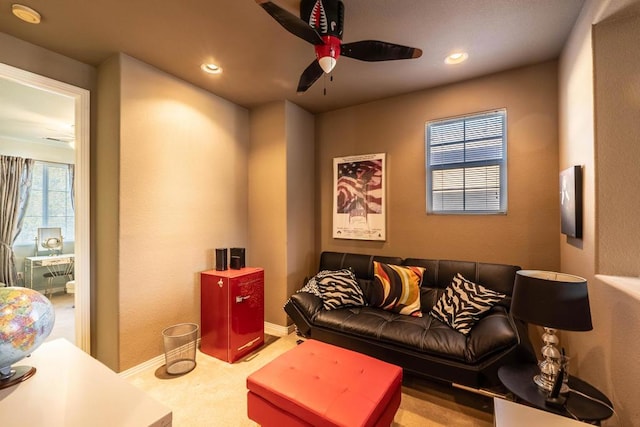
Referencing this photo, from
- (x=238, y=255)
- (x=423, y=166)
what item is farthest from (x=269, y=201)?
(x=423, y=166)

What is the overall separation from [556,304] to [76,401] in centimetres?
207

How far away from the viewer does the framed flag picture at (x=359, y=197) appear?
3371mm

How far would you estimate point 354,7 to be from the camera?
1.83m

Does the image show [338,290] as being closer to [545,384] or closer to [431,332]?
[431,332]

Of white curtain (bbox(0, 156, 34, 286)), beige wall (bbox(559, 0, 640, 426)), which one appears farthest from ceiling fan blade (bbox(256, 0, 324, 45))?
white curtain (bbox(0, 156, 34, 286))

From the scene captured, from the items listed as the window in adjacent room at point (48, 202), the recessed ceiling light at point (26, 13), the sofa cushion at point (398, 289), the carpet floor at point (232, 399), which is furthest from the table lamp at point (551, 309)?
the window in adjacent room at point (48, 202)

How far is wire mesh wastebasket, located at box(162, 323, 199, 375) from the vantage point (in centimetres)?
248

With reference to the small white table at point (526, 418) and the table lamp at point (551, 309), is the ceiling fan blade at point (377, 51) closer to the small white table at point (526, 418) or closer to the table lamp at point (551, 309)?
the table lamp at point (551, 309)

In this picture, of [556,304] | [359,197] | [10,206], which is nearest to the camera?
[556,304]

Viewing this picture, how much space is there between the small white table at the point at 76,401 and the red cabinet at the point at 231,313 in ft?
4.96

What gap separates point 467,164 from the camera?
293cm

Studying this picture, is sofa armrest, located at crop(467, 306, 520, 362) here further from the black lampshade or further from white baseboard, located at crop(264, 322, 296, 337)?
white baseboard, located at crop(264, 322, 296, 337)

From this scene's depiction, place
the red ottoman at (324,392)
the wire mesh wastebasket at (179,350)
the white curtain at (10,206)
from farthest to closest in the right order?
the white curtain at (10,206) → the wire mesh wastebasket at (179,350) → the red ottoman at (324,392)

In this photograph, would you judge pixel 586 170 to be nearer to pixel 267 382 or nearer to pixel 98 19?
pixel 267 382
